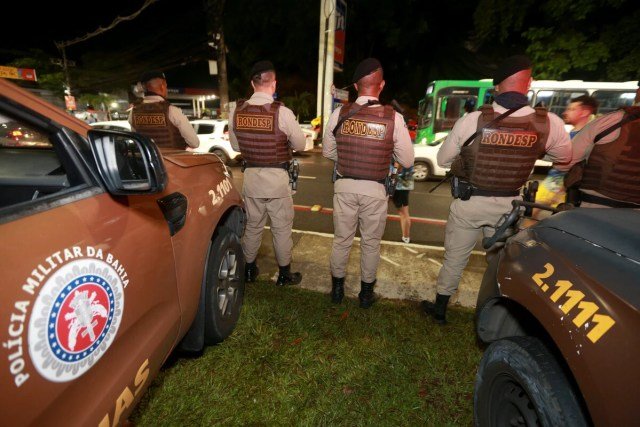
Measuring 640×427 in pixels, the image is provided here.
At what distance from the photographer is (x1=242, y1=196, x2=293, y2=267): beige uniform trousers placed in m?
3.12

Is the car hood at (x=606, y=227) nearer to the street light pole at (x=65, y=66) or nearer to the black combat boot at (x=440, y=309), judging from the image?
the black combat boot at (x=440, y=309)

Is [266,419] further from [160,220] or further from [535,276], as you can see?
[535,276]

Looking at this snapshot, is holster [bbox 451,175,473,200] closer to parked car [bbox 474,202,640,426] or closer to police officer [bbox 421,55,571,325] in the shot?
police officer [bbox 421,55,571,325]

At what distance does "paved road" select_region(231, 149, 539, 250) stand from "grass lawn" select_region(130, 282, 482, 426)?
2387 mm

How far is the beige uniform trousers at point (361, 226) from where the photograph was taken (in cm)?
283

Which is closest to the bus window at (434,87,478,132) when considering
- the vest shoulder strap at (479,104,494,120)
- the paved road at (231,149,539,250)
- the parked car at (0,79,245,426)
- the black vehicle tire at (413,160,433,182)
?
the black vehicle tire at (413,160,433,182)

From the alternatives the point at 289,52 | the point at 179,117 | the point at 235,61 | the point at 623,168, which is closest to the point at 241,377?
the point at 179,117

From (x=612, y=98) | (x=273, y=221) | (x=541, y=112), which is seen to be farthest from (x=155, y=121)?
(x=612, y=98)

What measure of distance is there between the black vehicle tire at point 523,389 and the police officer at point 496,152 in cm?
124

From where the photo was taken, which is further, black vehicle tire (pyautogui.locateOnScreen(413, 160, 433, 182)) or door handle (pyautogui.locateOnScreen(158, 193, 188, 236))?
black vehicle tire (pyautogui.locateOnScreen(413, 160, 433, 182))

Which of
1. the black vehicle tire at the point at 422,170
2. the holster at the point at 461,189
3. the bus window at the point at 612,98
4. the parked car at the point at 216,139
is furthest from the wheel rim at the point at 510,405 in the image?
the bus window at the point at 612,98

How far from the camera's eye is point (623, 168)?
222 cm

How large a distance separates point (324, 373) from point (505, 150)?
6.19 ft

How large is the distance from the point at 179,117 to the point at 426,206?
4885mm
